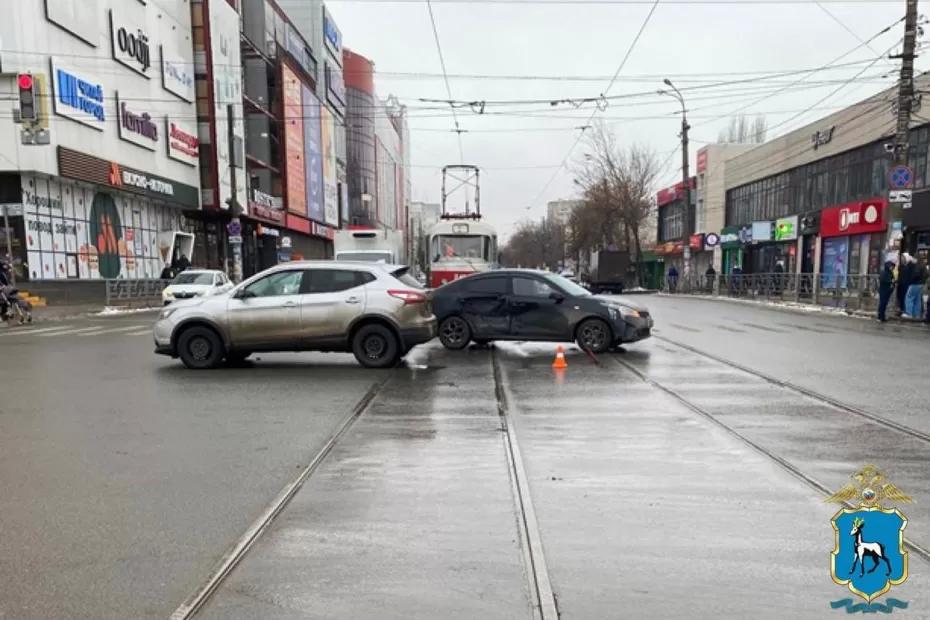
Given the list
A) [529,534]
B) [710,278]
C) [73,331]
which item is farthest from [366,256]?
[710,278]

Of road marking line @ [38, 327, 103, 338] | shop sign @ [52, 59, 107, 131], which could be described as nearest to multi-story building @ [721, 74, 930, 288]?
road marking line @ [38, 327, 103, 338]

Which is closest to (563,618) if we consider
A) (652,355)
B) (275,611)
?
(275,611)

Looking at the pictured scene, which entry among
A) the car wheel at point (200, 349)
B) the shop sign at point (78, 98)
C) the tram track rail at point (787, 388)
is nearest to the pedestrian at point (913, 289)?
the tram track rail at point (787, 388)

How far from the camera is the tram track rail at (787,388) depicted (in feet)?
15.5

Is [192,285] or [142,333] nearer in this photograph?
[142,333]

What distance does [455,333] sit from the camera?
498 inches

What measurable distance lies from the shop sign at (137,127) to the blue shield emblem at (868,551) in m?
32.5

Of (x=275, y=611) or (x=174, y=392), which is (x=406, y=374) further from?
(x=275, y=611)

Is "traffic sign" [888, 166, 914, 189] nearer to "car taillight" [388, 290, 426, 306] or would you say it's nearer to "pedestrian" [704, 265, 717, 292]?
"car taillight" [388, 290, 426, 306]

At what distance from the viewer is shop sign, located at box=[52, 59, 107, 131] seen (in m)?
24.7

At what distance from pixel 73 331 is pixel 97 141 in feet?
46.2

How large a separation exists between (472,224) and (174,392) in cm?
1325

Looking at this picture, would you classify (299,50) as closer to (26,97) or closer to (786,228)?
(786,228)

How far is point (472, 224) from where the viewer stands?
2059 centimetres
